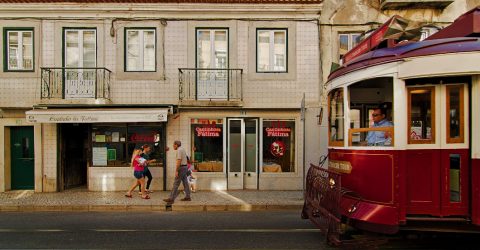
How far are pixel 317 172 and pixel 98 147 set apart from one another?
911 cm

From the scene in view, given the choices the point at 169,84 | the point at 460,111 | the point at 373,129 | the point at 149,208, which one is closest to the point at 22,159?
the point at 169,84

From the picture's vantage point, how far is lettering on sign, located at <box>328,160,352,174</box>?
19.9 feet

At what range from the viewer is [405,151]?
550 centimetres

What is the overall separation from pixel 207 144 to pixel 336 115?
23.8 feet

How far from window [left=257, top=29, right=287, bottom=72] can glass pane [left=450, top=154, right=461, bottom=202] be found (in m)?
8.35

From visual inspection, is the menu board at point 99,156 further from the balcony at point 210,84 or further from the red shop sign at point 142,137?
the balcony at point 210,84

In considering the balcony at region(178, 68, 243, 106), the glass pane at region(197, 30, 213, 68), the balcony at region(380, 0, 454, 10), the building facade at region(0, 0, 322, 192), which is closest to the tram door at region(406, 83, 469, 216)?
the building facade at region(0, 0, 322, 192)

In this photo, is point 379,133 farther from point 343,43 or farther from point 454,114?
point 343,43

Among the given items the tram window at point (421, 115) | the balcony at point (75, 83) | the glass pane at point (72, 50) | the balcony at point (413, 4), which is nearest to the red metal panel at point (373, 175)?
the tram window at point (421, 115)

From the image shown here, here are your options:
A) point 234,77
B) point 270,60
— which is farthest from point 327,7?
point 234,77

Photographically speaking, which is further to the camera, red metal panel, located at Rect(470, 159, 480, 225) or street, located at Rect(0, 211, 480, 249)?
street, located at Rect(0, 211, 480, 249)

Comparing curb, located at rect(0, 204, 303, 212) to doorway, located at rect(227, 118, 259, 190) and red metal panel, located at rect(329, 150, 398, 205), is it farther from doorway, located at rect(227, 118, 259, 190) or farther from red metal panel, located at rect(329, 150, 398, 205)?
red metal panel, located at rect(329, 150, 398, 205)

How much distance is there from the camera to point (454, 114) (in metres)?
5.36

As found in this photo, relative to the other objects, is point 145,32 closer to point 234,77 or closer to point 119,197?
point 234,77
